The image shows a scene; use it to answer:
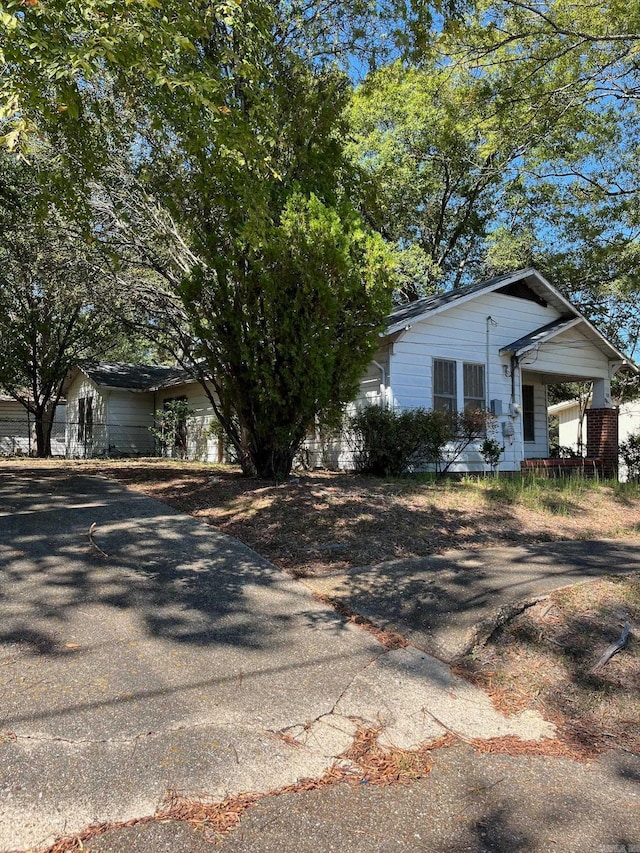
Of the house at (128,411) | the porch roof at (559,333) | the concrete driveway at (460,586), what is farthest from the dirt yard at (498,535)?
the house at (128,411)

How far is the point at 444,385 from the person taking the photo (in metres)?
13.1

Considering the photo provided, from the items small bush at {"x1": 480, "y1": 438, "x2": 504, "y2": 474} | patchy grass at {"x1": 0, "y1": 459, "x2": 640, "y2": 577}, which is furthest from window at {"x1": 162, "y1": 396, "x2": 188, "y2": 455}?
small bush at {"x1": 480, "y1": 438, "x2": 504, "y2": 474}

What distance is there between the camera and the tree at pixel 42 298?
11.6 m

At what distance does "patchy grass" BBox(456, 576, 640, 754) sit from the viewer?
321 cm

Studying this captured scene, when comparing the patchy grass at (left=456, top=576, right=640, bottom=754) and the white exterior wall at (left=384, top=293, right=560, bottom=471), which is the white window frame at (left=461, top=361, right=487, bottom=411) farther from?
the patchy grass at (left=456, top=576, right=640, bottom=754)

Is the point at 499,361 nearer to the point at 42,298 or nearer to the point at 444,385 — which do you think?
the point at 444,385

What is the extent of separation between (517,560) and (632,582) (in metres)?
1.20

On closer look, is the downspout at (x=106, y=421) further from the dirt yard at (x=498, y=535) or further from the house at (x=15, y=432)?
the dirt yard at (x=498, y=535)

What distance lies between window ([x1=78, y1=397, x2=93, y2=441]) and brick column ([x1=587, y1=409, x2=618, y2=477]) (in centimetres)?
1692

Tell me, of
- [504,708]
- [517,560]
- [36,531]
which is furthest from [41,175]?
[504,708]

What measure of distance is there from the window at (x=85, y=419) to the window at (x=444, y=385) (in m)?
14.4

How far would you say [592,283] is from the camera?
19.1 m

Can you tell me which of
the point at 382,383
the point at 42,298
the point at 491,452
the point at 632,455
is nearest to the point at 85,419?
the point at 42,298

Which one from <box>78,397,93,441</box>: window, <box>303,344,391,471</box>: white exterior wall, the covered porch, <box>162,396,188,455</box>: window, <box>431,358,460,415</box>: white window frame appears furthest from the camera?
<box>78,397,93,441</box>: window
